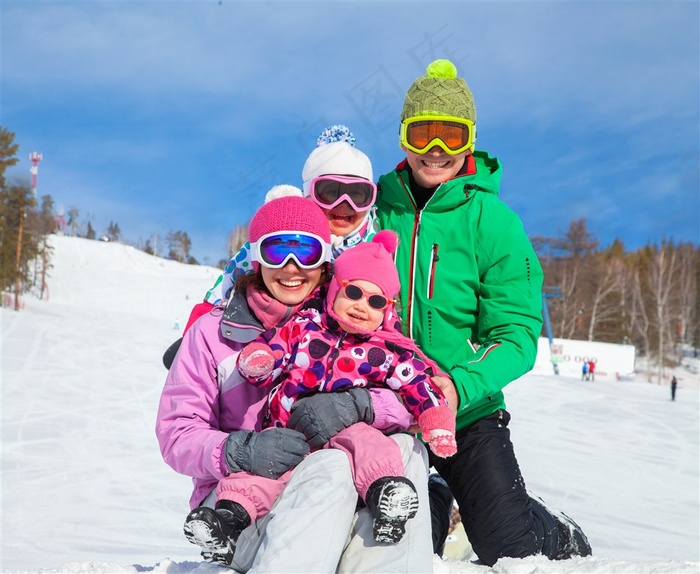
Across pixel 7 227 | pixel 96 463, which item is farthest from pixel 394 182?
pixel 7 227

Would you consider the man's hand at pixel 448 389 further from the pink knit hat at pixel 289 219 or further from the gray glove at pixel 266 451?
the pink knit hat at pixel 289 219

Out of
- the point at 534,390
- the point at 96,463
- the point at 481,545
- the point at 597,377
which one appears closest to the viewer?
the point at 481,545

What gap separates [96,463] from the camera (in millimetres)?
8828

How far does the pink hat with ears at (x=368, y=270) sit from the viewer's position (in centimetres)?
237

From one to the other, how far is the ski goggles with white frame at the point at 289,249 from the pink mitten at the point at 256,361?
38 centimetres

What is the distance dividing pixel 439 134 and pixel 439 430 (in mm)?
1489

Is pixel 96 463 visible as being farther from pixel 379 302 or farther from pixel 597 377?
pixel 597 377

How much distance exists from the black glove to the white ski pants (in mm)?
88

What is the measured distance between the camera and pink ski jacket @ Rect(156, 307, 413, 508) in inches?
84.3

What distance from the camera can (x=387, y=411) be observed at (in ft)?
7.03

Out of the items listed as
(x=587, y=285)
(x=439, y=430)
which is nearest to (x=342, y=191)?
(x=439, y=430)

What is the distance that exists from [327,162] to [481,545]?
1.93 metres

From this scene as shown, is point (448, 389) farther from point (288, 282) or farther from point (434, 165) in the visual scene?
point (434, 165)

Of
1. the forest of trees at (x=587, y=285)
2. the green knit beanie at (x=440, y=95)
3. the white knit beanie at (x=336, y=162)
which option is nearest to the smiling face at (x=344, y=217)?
the white knit beanie at (x=336, y=162)
